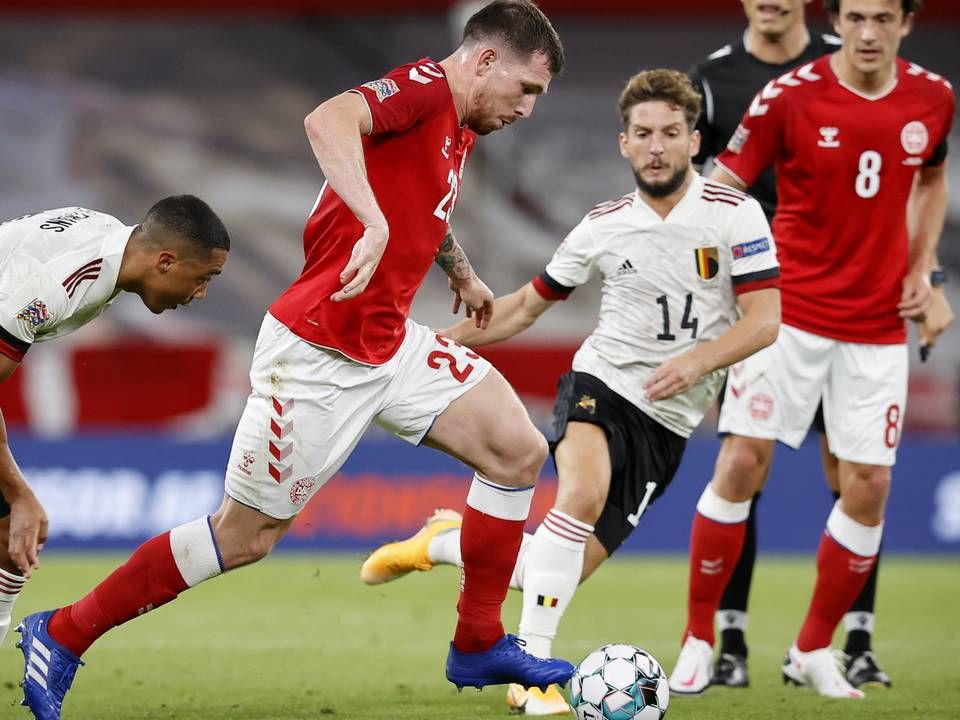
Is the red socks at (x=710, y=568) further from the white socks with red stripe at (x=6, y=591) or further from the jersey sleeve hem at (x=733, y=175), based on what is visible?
the white socks with red stripe at (x=6, y=591)

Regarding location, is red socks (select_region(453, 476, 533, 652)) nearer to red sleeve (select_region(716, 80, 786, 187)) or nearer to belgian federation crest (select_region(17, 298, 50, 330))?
belgian federation crest (select_region(17, 298, 50, 330))

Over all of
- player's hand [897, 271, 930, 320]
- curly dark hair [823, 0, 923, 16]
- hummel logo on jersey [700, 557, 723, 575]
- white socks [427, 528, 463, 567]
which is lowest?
white socks [427, 528, 463, 567]

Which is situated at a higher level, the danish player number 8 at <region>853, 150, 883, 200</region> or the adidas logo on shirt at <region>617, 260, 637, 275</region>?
the danish player number 8 at <region>853, 150, 883, 200</region>

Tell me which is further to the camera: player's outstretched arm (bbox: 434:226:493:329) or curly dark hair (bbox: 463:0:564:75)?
player's outstretched arm (bbox: 434:226:493:329)

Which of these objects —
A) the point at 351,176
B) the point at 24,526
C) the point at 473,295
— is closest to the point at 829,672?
the point at 473,295

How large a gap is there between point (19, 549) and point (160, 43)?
14.7 m

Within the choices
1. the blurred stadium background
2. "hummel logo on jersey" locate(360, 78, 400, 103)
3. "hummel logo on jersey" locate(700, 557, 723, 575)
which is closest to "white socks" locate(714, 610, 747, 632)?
"hummel logo on jersey" locate(700, 557, 723, 575)

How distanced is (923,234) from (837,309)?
0.52 metres

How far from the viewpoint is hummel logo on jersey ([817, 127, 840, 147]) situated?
588 cm

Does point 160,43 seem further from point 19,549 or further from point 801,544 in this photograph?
point 19,549

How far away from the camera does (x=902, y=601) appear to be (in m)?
9.17

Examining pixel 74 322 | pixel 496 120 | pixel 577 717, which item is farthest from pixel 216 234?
pixel 577 717

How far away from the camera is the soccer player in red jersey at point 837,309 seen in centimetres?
588

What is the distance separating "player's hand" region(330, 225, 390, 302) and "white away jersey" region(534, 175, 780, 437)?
5.65 feet
